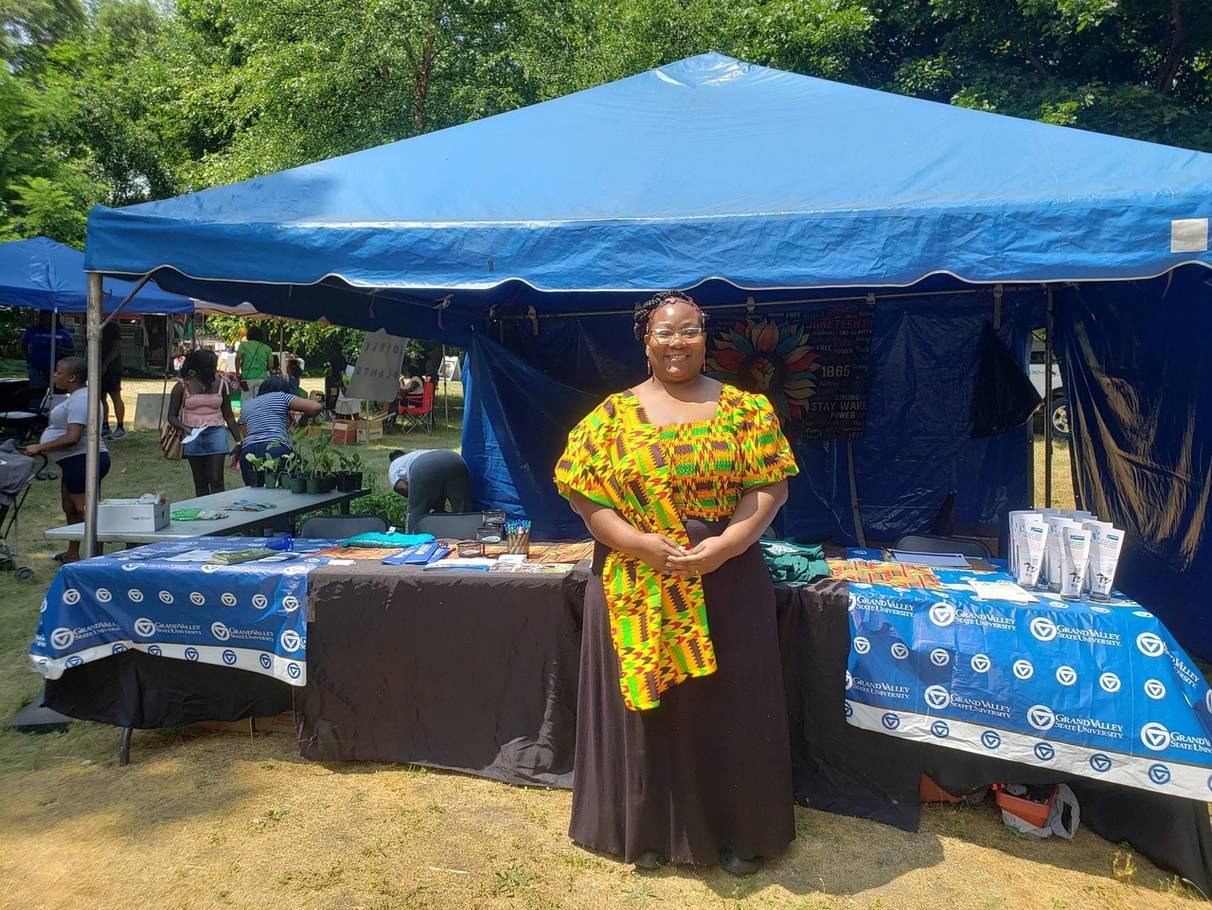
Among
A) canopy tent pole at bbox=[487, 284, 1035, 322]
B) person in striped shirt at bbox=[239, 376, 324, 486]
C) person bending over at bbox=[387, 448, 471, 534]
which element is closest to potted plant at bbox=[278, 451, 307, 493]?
person in striped shirt at bbox=[239, 376, 324, 486]

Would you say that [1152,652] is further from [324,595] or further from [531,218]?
[324,595]

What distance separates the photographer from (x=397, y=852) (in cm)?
295

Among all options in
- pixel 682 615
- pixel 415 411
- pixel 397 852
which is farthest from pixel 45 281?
pixel 682 615

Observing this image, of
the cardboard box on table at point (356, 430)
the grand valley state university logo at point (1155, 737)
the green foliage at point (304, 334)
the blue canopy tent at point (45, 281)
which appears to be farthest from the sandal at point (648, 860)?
the cardboard box on table at point (356, 430)

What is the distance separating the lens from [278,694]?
370 cm

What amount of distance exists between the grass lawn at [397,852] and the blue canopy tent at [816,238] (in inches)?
80.8

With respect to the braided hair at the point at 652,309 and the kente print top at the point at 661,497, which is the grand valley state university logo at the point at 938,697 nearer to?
the kente print top at the point at 661,497

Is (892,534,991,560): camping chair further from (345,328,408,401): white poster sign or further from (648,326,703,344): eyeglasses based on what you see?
(345,328,408,401): white poster sign

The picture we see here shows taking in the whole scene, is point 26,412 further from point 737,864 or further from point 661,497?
point 737,864

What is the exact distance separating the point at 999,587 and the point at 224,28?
20.2 metres

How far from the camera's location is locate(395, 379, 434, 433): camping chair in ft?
48.7

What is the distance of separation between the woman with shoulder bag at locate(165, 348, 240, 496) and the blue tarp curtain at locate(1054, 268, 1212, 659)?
21.1ft

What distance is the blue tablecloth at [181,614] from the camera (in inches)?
135

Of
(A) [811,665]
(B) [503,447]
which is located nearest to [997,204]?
(A) [811,665]
